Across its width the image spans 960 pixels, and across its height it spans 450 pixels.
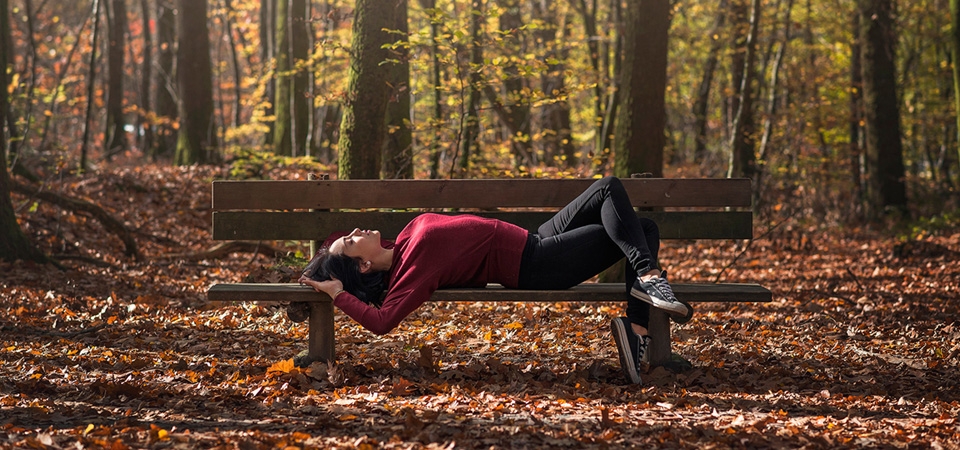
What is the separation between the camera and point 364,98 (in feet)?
25.8

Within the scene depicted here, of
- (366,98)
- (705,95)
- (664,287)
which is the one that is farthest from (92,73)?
(705,95)

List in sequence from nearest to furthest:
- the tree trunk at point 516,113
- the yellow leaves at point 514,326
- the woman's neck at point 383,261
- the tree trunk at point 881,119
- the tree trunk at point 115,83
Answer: the woman's neck at point 383,261
the yellow leaves at point 514,326
the tree trunk at point 516,113
the tree trunk at point 881,119
the tree trunk at point 115,83

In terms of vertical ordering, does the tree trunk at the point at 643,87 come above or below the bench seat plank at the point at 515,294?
above

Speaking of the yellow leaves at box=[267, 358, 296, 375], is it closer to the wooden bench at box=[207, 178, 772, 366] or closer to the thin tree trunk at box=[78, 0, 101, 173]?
the wooden bench at box=[207, 178, 772, 366]

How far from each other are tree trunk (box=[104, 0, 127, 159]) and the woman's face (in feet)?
50.6

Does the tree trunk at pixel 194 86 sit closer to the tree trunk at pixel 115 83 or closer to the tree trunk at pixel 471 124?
the tree trunk at pixel 115 83

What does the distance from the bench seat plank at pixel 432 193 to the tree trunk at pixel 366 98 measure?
7.04 ft

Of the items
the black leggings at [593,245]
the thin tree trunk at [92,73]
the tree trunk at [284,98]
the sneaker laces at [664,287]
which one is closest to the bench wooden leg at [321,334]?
the black leggings at [593,245]

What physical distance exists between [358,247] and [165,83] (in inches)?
659

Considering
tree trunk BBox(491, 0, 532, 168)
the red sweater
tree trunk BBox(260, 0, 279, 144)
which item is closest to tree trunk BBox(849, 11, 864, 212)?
tree trunk BBox(491, 0, 532, 168)

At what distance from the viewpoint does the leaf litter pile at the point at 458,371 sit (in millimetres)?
3787

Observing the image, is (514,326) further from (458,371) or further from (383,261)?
(383,261)

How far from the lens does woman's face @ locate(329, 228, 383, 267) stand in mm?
4844

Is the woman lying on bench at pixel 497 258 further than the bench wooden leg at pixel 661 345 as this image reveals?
No
